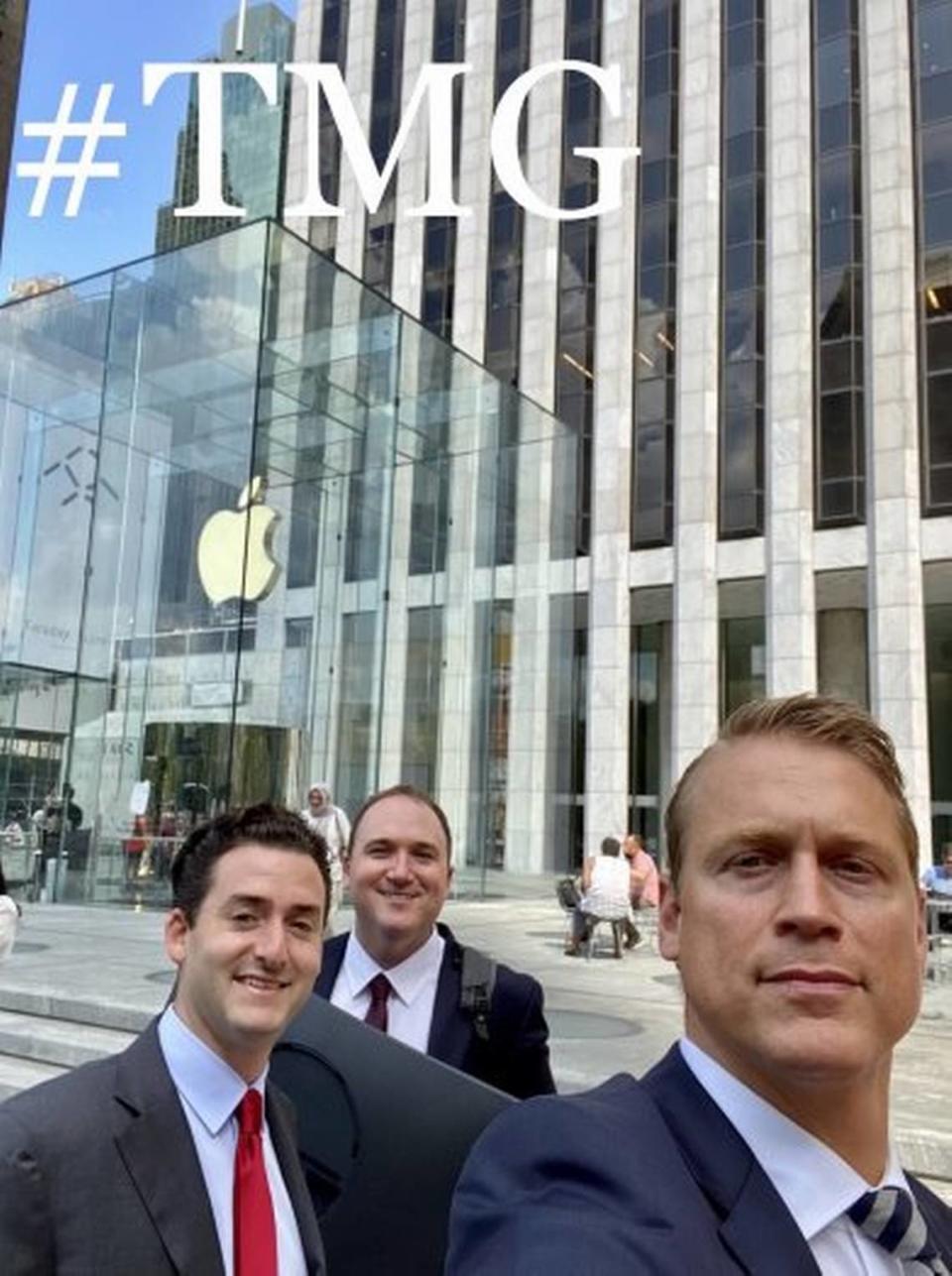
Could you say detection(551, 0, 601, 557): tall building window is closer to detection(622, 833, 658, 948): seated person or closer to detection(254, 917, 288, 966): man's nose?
detection(622, 833, 658, 948): seated person

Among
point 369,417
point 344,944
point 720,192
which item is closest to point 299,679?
point 369,417

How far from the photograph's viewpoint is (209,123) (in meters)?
21.2

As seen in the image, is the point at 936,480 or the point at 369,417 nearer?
the point at 369,417

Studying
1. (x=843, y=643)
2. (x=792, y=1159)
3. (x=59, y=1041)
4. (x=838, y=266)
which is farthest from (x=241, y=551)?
(x=843, y=643)

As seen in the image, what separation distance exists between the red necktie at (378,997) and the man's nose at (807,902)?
171cm

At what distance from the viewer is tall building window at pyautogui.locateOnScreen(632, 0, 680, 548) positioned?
2975cm

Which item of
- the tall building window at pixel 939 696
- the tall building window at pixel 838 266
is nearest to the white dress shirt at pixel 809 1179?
the tall building window at pixel 838 266

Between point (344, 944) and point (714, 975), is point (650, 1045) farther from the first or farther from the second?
point (714, 975)

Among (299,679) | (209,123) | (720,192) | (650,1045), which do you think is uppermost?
(720,192)

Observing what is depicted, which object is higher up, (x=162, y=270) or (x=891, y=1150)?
(x=162, y=270)

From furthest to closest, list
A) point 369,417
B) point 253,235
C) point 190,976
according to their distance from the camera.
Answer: point 369,417, point 253,235, point 190,976

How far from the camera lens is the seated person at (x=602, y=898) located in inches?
492

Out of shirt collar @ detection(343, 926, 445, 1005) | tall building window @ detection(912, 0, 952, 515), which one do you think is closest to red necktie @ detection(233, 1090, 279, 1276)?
shirt collar @ detection(343, 926, 445, 1005)

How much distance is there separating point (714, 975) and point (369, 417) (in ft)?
58.4
